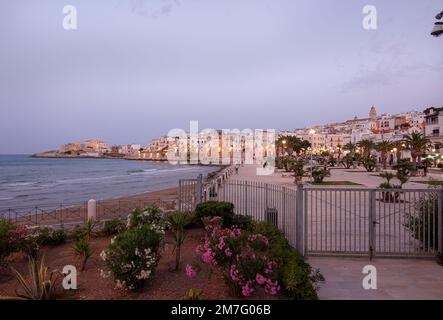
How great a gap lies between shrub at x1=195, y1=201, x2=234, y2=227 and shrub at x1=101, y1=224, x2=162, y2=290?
A: 3399mm

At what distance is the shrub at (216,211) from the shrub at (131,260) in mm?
3399

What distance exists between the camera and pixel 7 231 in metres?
6.42

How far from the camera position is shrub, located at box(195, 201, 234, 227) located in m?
8.73

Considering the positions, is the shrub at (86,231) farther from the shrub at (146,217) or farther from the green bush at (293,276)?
the green bush at (293,276)

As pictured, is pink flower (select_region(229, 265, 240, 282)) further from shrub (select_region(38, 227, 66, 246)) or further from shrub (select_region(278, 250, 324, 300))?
shrub (select_region(38, 227, 66, 246))

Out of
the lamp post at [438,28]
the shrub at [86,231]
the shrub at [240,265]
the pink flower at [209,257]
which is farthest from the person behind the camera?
the lamp post at [438,28]

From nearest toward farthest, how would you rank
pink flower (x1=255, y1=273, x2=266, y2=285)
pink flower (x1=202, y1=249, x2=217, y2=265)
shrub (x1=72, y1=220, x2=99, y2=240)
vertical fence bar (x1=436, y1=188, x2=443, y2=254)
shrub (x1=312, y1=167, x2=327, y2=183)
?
pink flower (x1=255, y1=273, x2=266, y2=285)
pink flower (x1=202, y1=249, x2=217, y2=265)
vertical fence bar (x1=436, y1=188, x2=443, y2=254)
shrub (x1=72, y1=220, x2=99, y2=240)
shrub (x1=312, y1=167, x2=327, y2=183)

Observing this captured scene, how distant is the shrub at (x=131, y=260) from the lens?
194 inches

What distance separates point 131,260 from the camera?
16.5 ft

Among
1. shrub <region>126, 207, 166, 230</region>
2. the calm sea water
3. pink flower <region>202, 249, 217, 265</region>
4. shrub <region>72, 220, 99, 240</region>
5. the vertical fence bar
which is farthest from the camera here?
the calm sea water

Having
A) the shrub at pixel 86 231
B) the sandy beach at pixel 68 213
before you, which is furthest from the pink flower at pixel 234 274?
the sandy beach at pixel 68 213

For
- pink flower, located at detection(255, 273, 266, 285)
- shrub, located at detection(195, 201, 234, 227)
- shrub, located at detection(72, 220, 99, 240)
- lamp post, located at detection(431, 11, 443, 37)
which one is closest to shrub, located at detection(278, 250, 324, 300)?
pink flower, located at detection(255, 273, 266, 285)
